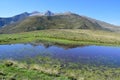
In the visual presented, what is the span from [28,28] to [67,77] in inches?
6877

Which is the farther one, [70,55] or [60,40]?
[60,40]

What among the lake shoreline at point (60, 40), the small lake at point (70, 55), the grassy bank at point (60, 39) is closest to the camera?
the small lake at point (70, 55)

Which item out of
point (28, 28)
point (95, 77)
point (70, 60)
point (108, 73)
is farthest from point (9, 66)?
point (28, 28)

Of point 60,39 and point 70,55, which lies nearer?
point 70,55

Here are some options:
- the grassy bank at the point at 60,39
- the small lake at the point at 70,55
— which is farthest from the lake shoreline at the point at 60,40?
the small lake at the point at 70,55

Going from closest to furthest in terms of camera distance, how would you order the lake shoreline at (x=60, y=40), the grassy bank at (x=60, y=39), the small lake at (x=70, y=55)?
the small lake at (x=70, y=55) < the lake shoreline at (x=60, y=40) < the grassy bank at (x=60, y=39)

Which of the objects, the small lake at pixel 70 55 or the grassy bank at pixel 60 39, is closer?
the small lake at pixel 70 55

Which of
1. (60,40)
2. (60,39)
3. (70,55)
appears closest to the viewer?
(70,55)

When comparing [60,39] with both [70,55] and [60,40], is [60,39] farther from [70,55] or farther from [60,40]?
[70,55]

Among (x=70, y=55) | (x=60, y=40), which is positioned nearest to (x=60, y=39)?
Answer: (x=60, y=40)

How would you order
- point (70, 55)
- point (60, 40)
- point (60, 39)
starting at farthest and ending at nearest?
point (60, 39) < point (60, 40) < point (70, 55)

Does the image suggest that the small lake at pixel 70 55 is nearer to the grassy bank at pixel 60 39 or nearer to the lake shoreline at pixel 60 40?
the lake shoreline at pixel 60 40

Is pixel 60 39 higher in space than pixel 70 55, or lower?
higher

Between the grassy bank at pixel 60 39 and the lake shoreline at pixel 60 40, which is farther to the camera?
the grassy bank at pixel 60 39
